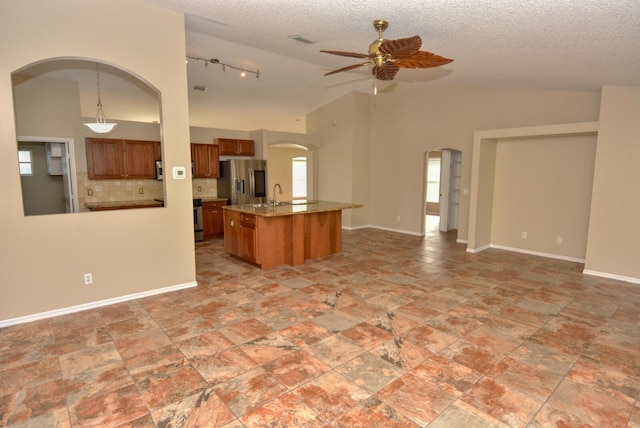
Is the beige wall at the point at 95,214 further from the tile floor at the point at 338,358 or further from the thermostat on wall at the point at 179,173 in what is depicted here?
the tile floor at the point at 338,358

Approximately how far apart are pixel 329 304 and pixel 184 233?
6.79 ft

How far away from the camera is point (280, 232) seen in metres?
5.38

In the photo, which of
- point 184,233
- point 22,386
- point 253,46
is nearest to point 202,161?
point 253,46

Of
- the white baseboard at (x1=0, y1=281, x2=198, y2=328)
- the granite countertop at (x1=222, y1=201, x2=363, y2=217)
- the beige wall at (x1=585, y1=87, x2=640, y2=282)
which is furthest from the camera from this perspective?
the granite countertop at (x1=222, y1=201, x2=363, y2=217)

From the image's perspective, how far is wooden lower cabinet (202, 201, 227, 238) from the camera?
7.51 m

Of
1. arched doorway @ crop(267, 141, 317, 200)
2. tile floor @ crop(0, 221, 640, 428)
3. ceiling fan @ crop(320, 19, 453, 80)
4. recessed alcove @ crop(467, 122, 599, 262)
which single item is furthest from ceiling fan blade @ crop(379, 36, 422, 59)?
arched doorway @ crop(267, 141, 317, 200)

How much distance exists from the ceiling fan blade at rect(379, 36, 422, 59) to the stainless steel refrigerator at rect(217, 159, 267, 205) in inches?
211

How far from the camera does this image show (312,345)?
9.66 ft

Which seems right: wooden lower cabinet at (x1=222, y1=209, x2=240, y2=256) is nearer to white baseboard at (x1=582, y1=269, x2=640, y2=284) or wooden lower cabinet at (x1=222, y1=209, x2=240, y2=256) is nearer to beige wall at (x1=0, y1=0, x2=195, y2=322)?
beige wall at (x1=0, y1=0, x2=195, y2=322)

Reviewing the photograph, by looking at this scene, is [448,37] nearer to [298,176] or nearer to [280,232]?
[280,232]

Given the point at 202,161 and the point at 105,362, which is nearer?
the point at 105,362

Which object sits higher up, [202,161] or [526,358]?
[202,161]

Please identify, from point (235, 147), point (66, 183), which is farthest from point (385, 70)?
point (66, 183)

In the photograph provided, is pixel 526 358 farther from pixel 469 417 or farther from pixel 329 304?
pixel 329 304
